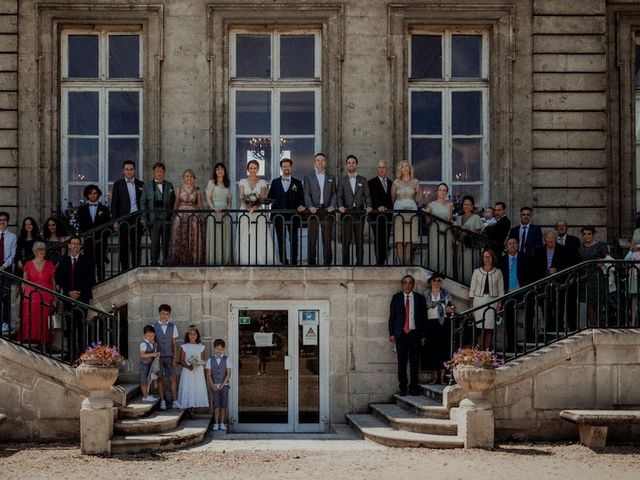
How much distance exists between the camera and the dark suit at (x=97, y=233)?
14992 mm

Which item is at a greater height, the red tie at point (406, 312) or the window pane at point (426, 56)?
the window pane at point (426, 56)

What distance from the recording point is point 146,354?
551 inches

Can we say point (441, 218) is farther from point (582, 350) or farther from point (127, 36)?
point (127, 36)

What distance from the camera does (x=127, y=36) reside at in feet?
56.6

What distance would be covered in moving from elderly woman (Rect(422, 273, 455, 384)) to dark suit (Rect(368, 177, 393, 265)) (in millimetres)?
871

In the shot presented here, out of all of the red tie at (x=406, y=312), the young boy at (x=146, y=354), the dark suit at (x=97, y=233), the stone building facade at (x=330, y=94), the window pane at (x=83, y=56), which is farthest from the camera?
the window pane at (x=83, y=56)

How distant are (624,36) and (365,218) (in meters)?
5.29

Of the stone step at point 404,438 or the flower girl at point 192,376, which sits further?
the flower girl at point 192,376

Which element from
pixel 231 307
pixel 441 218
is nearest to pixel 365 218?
pixel 441 218

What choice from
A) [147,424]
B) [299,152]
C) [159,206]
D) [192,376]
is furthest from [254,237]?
[147,424]

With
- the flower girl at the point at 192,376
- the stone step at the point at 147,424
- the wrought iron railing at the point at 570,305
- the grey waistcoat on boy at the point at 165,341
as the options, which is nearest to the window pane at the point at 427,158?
the wrought iron railing at the point at 570,305

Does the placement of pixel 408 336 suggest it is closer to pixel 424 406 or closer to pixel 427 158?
pixel 424 406

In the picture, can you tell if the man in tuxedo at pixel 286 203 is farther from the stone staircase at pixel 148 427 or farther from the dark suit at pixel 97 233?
the stone staircase at pixel 148 427

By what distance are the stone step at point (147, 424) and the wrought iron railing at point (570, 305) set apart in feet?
11.5
